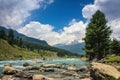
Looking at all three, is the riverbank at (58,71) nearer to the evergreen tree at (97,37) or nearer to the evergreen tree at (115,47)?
the evergreen tree at (97,37)

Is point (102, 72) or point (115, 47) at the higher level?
point (115, 47)

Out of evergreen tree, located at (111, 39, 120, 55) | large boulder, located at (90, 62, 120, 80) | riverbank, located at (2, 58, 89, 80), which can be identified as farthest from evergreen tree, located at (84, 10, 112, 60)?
large boulder, located at (90, 62, 120, 80)

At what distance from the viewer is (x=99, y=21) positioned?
282 feet

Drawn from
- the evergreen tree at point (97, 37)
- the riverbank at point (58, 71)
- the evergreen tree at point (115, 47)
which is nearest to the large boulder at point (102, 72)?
the riverbank at point (58, 71)

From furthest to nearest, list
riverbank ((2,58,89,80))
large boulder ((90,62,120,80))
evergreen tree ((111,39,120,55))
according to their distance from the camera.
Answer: evergreen tree ((111,39,120,55)) → riverbank ((2,58,89,80)) → large boulder ((90,62,120,80))

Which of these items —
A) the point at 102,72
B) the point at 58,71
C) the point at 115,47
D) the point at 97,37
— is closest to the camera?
the point at 102,72

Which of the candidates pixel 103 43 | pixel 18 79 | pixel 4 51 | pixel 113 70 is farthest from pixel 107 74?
pixel 4 51

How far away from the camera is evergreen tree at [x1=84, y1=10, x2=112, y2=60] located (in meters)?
83.1

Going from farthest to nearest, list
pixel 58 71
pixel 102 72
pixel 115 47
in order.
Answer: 1. pixel 115 47
2. pixel 58 71
3. pixel 102 72

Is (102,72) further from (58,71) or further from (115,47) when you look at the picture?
(115,47)

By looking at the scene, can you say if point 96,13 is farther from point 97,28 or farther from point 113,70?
point 113,70

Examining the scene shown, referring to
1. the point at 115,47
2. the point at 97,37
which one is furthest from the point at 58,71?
the point at 115,47

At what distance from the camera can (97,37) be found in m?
84.8

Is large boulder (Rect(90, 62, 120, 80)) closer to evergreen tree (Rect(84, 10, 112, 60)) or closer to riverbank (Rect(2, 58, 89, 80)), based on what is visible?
riverbank (Rect(2, 58, 89, 80))
